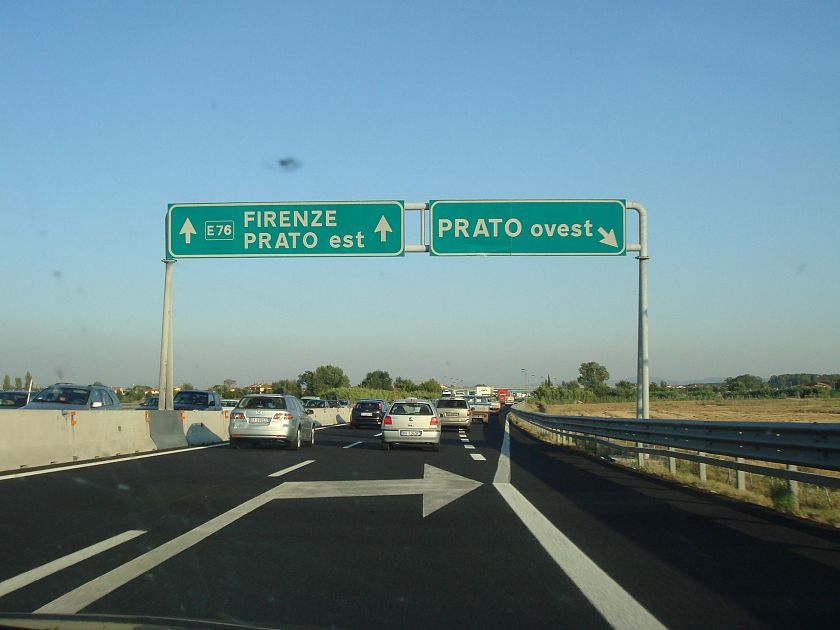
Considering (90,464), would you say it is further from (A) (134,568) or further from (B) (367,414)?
(B) (367,414)

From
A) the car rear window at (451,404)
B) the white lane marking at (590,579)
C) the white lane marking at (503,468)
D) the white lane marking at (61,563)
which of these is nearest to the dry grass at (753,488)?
the white lane marking at (503,468)

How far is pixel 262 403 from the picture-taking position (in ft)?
75.4

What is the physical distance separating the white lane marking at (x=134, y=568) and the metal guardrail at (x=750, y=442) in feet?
21.5

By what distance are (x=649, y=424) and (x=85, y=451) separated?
11.4 meters

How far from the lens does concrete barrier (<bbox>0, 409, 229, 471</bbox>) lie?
14.7 meters

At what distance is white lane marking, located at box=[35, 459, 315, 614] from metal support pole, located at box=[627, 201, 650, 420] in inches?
485

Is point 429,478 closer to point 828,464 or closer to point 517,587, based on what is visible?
point 828,464

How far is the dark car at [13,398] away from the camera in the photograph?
1018 inches

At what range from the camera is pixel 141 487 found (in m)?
12.5

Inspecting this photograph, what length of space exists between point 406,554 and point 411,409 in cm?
1661

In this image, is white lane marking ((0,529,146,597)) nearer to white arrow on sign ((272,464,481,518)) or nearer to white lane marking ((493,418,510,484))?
white arrow on sign ((272,464,481,518))

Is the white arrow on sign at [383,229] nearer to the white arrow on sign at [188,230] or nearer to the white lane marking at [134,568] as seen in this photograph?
the white arrow on sign at [188,230]

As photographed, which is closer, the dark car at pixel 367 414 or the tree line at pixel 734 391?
the dark car at pixel 367 414

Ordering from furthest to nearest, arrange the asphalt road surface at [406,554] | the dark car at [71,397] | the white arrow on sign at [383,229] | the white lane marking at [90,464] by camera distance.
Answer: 1. the dark car at [71,397]
2. the white arrow on sign at [383,229]
3. the white lane marking at [90,464]
4. the asphalt road surface at [406,554]
